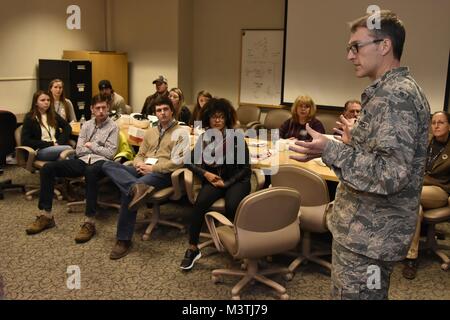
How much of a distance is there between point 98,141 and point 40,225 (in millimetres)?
891

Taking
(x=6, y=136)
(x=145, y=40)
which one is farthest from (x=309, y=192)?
(x=145, y=40)

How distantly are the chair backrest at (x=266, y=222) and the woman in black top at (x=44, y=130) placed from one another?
2590mm

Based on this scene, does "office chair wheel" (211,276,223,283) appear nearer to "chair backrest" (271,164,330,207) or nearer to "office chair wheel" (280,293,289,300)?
"office chair wheel" (280,293,289,300)

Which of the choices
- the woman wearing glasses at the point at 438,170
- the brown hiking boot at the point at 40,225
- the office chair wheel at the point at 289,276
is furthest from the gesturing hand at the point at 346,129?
the brown hiking boot at the point at 40,225

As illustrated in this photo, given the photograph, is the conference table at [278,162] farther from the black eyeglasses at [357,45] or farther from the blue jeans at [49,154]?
the blue jeans at [49,154]

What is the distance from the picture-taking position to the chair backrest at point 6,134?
4.54 m

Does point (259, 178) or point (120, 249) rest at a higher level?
point (259, 178)

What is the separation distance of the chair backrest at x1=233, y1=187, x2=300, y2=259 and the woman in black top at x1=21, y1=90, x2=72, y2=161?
259 cm

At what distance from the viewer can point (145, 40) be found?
7.13m

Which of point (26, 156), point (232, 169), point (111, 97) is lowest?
point (26, 156)

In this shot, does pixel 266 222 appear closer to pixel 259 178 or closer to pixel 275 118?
pixel 259 178

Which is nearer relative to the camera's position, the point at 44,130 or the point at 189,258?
the point at 189,258
